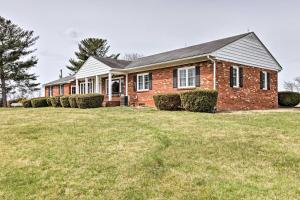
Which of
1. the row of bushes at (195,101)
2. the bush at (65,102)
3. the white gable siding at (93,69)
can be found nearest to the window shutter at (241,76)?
the row of bushes at (195,101)

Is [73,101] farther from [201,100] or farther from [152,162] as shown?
[152,162]

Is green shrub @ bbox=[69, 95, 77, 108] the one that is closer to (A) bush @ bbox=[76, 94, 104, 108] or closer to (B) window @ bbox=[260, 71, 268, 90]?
(A) bush @ bbox=[76, 94, 104, 108]

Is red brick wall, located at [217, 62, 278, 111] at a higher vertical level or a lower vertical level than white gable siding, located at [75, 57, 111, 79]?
lower

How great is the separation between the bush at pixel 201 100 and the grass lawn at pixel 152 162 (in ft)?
13.8

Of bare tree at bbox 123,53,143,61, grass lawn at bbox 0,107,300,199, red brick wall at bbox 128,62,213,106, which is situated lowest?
grass lawn at bbox 0,107,300,199

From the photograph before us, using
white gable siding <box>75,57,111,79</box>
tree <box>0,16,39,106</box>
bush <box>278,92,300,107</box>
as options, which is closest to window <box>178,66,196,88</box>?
white gable siding <box>75,57,111,79</box>

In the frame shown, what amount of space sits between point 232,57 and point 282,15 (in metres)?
3.43

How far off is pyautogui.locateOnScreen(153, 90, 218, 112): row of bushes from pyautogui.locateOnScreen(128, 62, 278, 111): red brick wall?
6.46 feet

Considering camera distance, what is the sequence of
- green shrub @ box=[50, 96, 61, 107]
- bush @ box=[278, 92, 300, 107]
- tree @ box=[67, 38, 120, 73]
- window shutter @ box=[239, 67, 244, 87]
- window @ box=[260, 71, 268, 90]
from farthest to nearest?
tree @ box=[67, 38, 120, 73] < green shrub @ box=[50, 96, 61, 107] < bush @ box=[278, 92, 300, 107] < window @ box=[260, 71, 268, 90] < window shutter @ box=[239, 67, 244, 87]

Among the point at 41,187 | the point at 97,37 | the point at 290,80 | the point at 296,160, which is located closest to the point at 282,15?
the point at 296,160

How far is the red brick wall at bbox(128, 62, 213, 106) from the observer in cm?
1650

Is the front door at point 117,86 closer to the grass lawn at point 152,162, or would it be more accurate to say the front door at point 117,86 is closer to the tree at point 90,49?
the grass lawn at point 152,162

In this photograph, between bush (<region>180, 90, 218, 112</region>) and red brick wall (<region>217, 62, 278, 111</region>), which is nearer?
bush (<region>180, 90, 218, 112</region>)

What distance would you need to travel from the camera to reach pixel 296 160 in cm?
638
